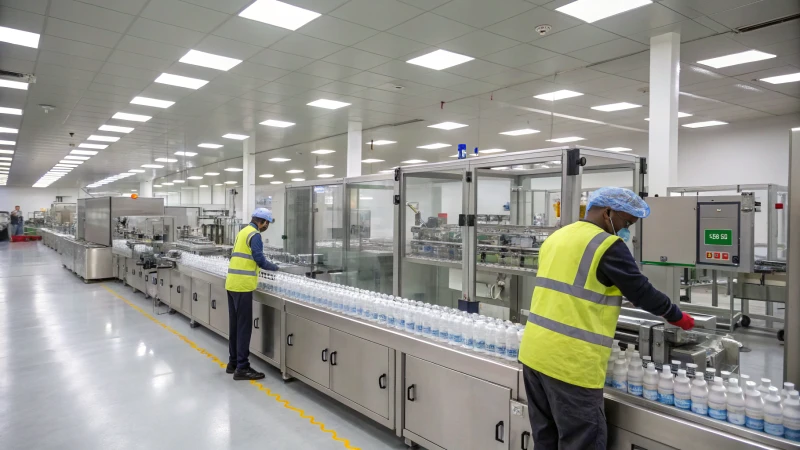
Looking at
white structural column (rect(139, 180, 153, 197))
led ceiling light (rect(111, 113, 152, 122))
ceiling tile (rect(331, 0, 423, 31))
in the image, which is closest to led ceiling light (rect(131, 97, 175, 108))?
led ceiling light (rect(111, 113, 152, 122))

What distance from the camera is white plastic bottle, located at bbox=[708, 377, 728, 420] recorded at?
5.69 ft

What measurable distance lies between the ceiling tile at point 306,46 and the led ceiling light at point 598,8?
2.34 m

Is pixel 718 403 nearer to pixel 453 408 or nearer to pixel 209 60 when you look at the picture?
pixel 453 408

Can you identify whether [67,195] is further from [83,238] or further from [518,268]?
[518,268]

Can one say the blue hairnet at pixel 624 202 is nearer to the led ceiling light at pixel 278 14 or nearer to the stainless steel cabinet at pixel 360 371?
the stainless steel cabinet at pixel 360 371

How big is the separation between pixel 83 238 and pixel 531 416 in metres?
Result: 12.8

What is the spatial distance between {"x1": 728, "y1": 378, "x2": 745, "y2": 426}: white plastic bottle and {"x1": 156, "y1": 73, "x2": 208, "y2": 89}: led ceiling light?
21.2 feet

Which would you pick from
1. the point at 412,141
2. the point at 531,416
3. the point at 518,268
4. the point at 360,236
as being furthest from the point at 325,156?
the point at 531,416

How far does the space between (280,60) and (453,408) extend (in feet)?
14.4

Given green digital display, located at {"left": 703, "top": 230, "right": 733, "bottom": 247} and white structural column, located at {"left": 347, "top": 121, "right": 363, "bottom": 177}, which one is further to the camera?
white structural column, located at {"left": 347, "top": 121, "right": 363, "bottom": 177}

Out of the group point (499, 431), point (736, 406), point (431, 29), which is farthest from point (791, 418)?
point (431, 29)

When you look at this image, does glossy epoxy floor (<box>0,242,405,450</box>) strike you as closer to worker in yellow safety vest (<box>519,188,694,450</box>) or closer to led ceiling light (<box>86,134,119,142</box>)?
worker in yellow safety vest (<box>519,188,694,450</box>)

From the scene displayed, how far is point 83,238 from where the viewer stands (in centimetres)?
1159

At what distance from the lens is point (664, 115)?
4.59 meters
